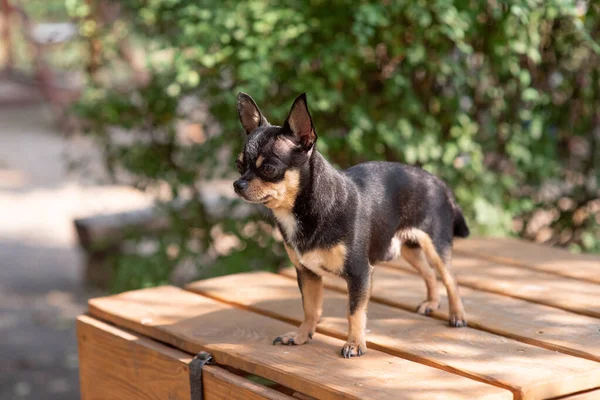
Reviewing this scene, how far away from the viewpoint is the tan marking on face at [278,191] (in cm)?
274

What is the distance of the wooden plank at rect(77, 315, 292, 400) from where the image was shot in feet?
10.1

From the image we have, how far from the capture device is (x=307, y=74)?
191 inches

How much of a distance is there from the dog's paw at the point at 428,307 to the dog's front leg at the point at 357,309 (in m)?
0.50

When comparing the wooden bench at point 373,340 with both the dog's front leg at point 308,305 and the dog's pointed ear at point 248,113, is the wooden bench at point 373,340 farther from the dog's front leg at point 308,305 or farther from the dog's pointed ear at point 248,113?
the dog's pointed ear at point 248,113

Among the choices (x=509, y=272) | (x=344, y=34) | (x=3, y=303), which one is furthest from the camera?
(x=3, y=303)

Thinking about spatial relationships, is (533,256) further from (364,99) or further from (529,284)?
(364,99)

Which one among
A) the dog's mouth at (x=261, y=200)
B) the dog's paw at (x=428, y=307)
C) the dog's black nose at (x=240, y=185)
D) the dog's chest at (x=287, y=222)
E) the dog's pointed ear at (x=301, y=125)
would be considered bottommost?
Result: the dog's paw at (x=428, y=307)

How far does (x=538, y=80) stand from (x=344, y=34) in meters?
1.48

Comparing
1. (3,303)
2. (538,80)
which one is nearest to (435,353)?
(538,80)

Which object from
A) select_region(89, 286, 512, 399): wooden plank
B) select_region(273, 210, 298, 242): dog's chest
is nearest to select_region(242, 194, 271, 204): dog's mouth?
select_region(273, 210, 298, 242): dog's chest

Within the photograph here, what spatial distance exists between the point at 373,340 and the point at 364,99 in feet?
6.98

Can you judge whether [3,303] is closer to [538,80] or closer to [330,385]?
[538,80]

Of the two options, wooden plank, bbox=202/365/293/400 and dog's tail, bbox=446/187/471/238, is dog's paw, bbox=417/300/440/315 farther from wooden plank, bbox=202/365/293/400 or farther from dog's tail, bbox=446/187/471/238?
wooden plank, bbox=202/365/293/400

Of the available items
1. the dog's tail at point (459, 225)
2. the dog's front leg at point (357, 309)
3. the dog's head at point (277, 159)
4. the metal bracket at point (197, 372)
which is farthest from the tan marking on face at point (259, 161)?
the dog's tail at point (459, 225)
